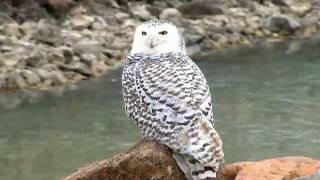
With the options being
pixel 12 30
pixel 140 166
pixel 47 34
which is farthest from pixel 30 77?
pixel 140 166

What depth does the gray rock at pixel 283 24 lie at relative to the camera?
58.8 ft

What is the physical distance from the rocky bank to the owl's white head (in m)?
7.43

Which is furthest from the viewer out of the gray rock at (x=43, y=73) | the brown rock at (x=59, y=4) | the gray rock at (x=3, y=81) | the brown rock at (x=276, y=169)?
the brown rock at (x=59, y=4)

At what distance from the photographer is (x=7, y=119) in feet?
37.8

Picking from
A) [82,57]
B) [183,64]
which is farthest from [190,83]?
[82,57]

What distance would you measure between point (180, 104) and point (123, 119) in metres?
6.16

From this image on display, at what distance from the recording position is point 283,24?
1805 centimetres

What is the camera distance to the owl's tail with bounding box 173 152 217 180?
5031mm

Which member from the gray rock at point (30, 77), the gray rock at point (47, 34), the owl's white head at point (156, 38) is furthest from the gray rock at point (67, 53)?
the owl's white head at point (156, 38)

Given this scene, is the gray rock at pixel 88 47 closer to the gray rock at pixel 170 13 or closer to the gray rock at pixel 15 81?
the gray rock at pixel 15 81

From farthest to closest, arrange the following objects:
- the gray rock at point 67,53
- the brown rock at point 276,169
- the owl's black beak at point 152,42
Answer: the gray rock at point 67,53 < the owl's black beak at point 152,42 < the brown rock at point 276,169

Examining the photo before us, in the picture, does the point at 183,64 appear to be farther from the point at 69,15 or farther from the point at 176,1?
the point at 176,1

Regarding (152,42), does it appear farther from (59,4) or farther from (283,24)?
(283,24)

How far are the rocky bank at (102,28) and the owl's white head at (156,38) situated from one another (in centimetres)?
743
